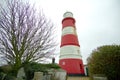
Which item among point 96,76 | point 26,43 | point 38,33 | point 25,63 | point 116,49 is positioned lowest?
point 96,76

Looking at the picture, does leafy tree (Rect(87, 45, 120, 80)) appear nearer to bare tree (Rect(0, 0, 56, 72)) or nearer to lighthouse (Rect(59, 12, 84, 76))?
bare tree (Rect(0, 0, 56, 72))

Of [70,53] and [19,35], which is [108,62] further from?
[70,53]

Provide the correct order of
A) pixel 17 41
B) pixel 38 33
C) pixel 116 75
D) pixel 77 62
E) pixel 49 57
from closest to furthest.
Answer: pixel 116 75
pixel 17 41
pixel 38 33
pixel 49 57
pixel 77 62

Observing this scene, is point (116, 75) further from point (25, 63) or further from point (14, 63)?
point (14, 63)

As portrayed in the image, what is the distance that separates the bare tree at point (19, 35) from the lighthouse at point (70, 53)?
6.02m

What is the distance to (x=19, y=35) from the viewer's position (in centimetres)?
709

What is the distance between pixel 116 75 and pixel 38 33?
207 inches

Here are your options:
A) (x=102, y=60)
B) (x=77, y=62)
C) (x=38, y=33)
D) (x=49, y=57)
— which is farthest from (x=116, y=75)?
(x=77, y=62)

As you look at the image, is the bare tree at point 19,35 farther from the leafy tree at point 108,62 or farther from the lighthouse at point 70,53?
the lighthouse at point 70,53

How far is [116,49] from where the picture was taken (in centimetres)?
572

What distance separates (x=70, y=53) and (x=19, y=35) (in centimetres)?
749

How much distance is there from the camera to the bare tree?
7.04 metres

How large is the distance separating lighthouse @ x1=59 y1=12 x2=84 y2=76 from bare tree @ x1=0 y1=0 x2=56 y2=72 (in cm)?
602

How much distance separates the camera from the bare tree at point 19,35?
7.04m
